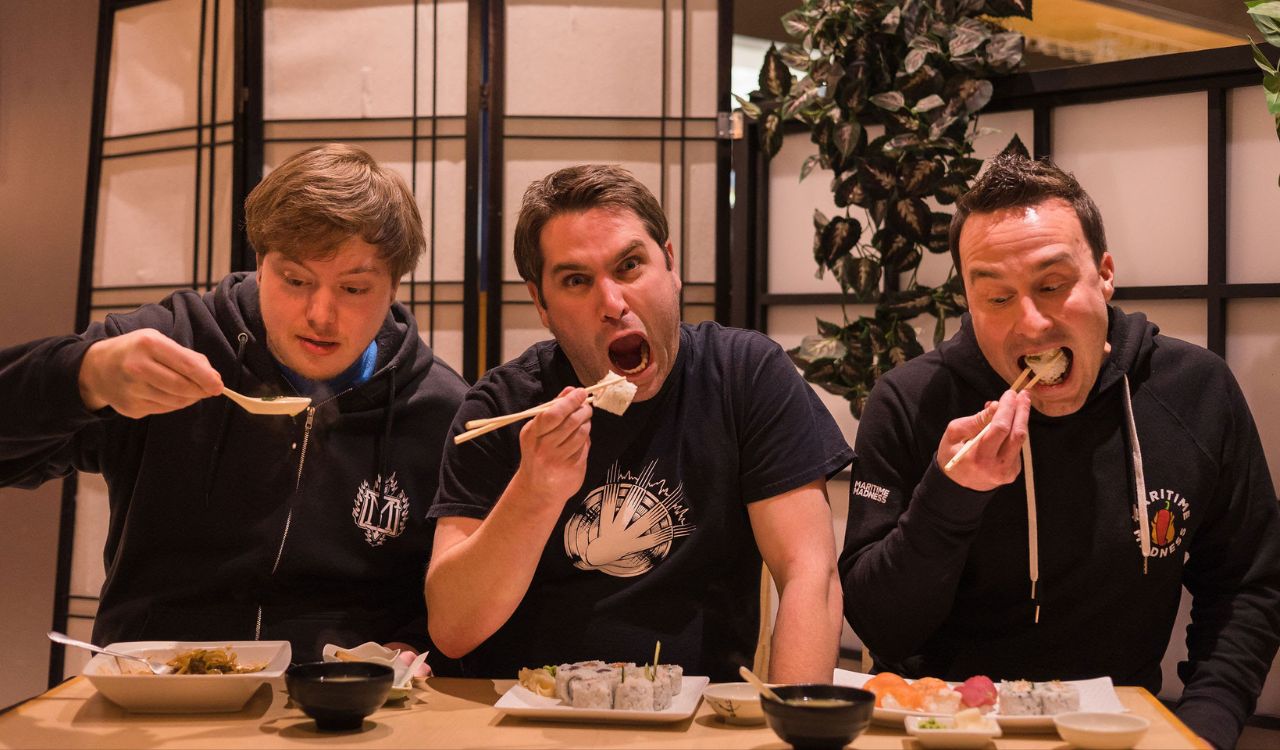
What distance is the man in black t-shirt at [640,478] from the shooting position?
188 cm

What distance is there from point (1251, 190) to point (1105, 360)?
1139mm

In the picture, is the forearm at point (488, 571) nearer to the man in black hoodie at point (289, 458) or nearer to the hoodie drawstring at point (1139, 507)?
the man in black hoodie at point (289, 458)

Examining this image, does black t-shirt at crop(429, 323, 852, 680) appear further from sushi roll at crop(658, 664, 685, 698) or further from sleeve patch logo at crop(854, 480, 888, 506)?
sushi roll at crop(658, 664, 685, 698)

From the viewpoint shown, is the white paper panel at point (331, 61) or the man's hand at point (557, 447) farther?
the white paper panel at point (331, 61)

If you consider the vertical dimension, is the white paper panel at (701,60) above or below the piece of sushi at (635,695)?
above

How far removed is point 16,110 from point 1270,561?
170 inches

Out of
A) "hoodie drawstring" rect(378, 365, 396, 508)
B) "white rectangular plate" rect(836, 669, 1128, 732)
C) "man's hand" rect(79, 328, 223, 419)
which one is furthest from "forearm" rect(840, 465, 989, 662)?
"man's hand" rect(79, 328, 223, 419)

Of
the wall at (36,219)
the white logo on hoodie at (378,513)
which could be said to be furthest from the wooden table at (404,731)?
the wall at (36,219)

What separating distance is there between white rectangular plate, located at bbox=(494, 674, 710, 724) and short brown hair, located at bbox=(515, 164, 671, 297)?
2.37 feet

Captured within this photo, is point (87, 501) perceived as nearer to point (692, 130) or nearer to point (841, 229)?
point (692, 130)

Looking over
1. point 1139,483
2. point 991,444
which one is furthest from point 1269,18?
point 991,444

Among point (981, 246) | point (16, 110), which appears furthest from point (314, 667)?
point (16, 110)

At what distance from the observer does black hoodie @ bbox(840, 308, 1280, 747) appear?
77.8 inches

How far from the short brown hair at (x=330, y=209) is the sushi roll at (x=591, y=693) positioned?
905 millimetres
